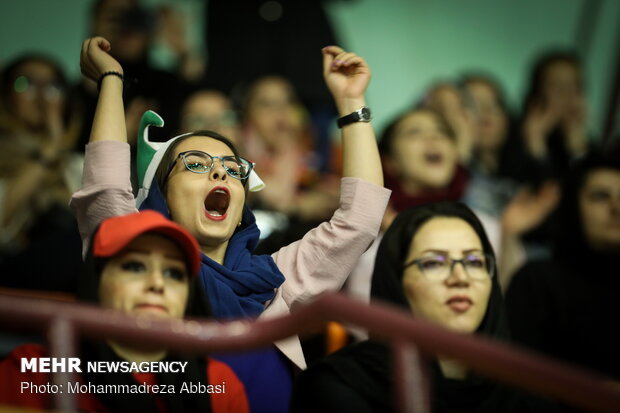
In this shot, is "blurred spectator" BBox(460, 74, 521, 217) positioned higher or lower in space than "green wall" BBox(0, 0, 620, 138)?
lower

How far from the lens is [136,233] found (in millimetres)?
1990

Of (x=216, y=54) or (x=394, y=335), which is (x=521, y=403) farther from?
(x=216, y=54)

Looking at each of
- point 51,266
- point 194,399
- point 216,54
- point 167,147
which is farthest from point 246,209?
point 216,54

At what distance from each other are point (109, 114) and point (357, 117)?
26.2 inches

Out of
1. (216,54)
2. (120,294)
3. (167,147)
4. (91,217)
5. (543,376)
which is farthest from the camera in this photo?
(216,54)

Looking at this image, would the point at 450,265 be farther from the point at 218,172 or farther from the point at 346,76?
the point at 218,172

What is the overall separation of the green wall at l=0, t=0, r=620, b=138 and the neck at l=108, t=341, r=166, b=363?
3837 mm

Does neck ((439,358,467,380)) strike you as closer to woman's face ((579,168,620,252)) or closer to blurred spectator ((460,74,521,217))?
woman's face ((579,168,620,252))

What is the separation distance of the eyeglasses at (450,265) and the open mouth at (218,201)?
61cm

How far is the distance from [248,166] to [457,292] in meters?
0.69

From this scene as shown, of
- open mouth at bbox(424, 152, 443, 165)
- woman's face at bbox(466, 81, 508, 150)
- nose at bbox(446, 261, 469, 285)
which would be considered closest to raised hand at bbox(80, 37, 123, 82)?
nose at bbox(446, 261, 469, 285)

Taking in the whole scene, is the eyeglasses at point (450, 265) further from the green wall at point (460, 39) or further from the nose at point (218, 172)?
the green wall at point (460, 39)

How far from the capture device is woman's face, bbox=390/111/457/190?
12.7ft

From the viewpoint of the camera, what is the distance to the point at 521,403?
2473 mm
